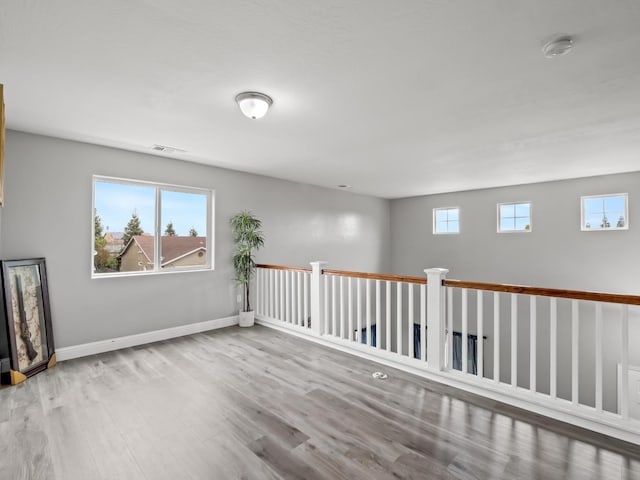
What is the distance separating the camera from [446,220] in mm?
7574

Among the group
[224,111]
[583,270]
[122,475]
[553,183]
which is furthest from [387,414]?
[553,183]

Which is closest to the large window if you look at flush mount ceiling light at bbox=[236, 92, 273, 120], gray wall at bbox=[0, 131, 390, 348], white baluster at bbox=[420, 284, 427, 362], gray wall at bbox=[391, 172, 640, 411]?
gray wall at bbox=[0, 131, 390, 348]

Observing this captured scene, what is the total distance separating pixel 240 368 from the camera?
3.36 metres

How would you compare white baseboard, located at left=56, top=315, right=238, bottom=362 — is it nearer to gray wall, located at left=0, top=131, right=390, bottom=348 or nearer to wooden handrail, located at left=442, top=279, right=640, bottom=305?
gray wall, located at left=0, top=131, right=390, bottom=348

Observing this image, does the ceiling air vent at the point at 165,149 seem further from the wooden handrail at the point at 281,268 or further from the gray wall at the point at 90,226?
the wooden handrail at the point at 281,268

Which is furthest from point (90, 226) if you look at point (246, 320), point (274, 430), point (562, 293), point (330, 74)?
point (562, 293)

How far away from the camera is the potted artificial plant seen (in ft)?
16.3

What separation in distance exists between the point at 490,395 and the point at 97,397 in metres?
3.36

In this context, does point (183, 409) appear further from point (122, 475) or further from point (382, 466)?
point (382, 466)

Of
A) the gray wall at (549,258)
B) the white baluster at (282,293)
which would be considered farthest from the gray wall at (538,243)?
the white baluster at (282,293)

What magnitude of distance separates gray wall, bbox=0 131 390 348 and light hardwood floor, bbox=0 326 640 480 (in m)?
0.79

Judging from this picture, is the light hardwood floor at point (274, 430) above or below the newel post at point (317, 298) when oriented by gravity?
below

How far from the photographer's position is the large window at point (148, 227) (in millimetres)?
3945

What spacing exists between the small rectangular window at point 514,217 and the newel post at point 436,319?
4352 mm
